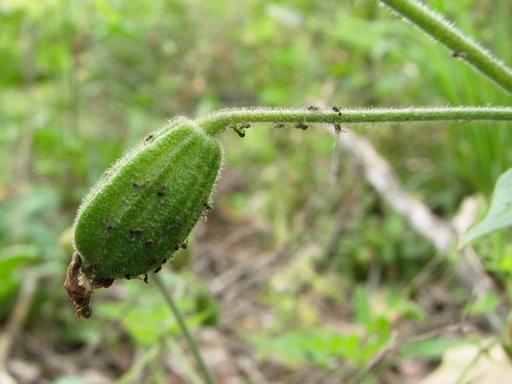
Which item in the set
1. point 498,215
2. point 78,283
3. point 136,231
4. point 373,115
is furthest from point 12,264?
point 498,215

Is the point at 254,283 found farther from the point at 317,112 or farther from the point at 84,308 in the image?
the point at 317,112

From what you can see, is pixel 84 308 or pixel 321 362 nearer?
pixel 84 308

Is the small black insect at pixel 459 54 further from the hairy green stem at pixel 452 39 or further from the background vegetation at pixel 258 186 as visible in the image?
the background vegetation at pixel 258 186

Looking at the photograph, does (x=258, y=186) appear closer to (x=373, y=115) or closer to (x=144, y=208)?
(x=144, y=208)

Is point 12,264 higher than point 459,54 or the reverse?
higher

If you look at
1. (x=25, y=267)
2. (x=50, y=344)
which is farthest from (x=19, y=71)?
(x=50, y=344)

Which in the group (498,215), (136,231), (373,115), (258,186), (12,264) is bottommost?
(498,215)
